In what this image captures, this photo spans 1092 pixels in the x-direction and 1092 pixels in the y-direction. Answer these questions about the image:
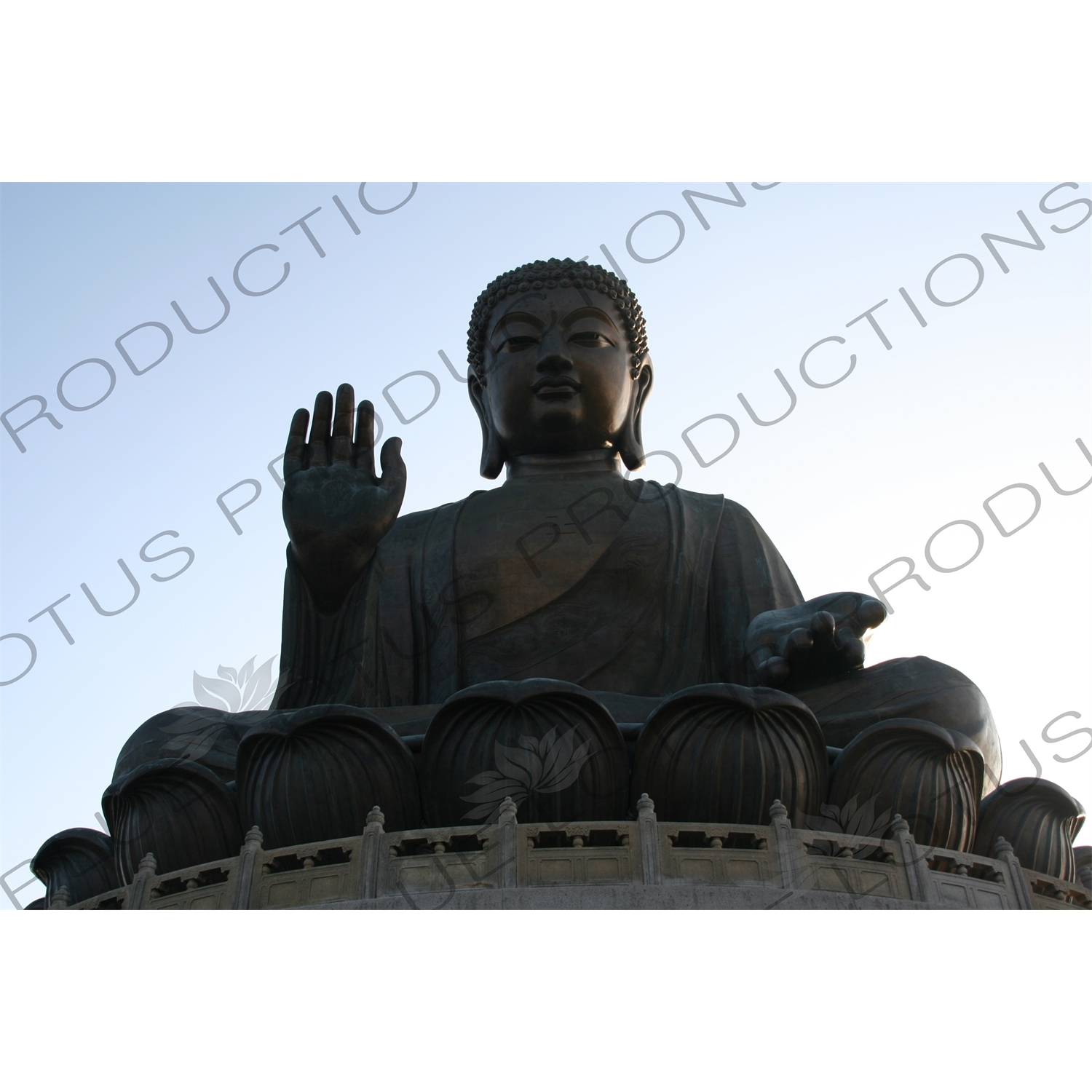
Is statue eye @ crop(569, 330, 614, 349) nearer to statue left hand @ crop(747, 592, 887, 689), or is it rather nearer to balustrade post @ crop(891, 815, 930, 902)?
statue left hand @ crop(747, 592, 887, 689)

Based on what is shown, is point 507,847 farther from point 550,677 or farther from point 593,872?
point 550,677

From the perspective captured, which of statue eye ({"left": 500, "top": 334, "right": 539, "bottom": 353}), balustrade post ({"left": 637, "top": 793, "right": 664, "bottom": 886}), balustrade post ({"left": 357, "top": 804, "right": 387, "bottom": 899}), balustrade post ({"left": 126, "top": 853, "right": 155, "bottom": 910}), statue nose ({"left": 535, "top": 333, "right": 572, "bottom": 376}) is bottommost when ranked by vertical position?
balustrade post ({"left": 637, "top": 793, "right": 664, "bottom": 886})

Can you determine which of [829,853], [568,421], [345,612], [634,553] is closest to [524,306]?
→ [568,421]

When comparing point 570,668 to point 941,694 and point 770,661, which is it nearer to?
point 770,661

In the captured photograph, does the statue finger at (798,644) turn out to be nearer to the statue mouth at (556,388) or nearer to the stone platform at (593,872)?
the stone platform at (593,872)

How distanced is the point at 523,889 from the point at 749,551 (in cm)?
347

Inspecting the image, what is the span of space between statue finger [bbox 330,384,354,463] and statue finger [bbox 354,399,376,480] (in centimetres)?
4

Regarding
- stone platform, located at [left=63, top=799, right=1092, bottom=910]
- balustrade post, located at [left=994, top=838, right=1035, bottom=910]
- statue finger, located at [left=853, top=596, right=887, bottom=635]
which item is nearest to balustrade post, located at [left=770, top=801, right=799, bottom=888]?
stone platform, located at [left=63, top=799, right=1092, bottom=910]

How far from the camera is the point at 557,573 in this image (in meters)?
8.81

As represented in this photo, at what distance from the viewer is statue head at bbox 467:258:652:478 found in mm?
9727

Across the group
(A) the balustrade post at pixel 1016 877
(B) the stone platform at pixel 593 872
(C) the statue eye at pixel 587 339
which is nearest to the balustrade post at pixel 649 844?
(B) the stone platform at pixel 593 872

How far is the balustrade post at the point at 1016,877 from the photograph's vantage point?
647 cm

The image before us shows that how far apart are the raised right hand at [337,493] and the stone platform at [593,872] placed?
2043 millimetres

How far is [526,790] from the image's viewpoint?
6.55 metres
